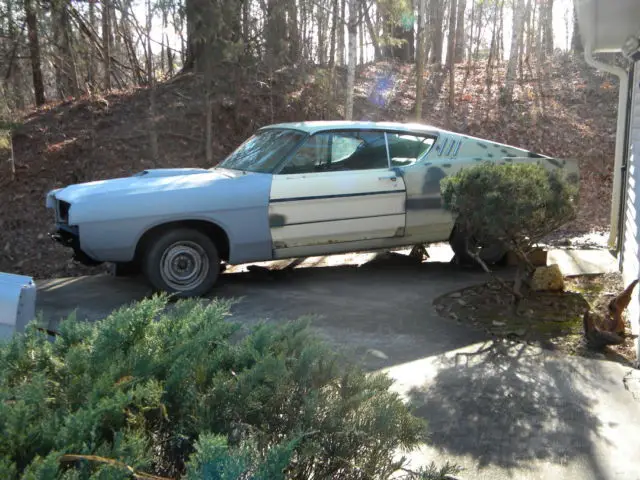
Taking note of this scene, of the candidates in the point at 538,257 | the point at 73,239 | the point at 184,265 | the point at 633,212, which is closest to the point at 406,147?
the point at 538,257

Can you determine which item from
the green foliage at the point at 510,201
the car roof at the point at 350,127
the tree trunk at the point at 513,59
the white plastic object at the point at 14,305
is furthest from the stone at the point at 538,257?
the tree trunk at the point at 513,59

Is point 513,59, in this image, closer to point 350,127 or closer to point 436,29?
point 436,29

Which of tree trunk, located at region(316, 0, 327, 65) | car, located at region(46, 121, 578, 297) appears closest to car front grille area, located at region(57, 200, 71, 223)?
car, located at region(46, 121, 578, 297)

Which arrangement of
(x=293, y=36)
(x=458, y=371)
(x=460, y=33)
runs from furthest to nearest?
(x=460, y=33) → (x=293, y=36) → (x=458, y=371)

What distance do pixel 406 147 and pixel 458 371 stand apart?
11.3 ft

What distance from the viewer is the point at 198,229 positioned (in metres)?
Answer: 6.70

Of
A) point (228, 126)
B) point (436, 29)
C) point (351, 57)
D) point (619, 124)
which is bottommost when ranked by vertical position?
point (619, 124)

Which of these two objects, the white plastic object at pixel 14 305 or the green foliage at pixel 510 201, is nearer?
the white plastic object at pixel 14 305

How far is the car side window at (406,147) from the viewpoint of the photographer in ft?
24.3

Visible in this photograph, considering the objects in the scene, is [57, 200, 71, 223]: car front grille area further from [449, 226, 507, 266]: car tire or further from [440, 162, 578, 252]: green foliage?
[449, 226, 507, 266]: car tire

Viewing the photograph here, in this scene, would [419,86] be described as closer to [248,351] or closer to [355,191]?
[355,191]

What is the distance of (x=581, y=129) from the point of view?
14.7 m

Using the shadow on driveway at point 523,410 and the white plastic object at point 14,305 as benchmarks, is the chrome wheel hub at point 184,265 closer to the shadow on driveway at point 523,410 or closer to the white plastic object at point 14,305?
the white plastic object at point 14,305

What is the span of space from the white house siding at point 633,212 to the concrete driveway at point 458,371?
1.07 metres
